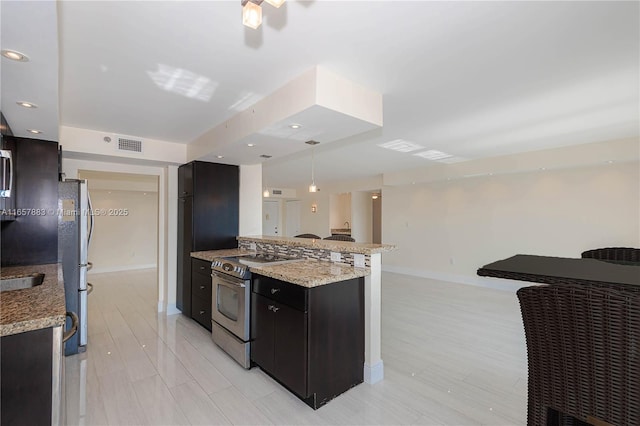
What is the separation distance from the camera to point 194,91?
260cm

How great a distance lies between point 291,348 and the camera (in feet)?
7.32

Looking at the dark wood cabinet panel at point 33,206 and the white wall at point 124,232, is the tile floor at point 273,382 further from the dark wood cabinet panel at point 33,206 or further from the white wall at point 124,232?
the white wall at point 124,232

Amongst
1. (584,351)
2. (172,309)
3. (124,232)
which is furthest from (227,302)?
(124,232)

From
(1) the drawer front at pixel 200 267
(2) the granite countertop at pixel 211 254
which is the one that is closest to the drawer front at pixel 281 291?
(2) the granite countertop at pixel 211 254

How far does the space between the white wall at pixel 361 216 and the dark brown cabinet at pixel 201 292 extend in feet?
18.6

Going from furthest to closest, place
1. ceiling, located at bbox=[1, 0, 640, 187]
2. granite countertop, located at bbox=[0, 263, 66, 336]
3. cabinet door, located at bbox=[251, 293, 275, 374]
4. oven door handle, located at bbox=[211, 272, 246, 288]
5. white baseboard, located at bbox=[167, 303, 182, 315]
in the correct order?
white baseboard, located at bbox=[167, 303, 182, 315] < oven door handle, located at bbox=[211, 272, 246, 288] < cabinet door, located at bbox=[251, 293, 275, 374] < ceiling, located at bbox=[1, 0, 640, 187] < granite countertop, located at bbox=[0, 263, 66, 336]

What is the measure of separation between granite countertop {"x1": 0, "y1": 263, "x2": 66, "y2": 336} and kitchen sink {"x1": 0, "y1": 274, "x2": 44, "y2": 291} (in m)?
0.28

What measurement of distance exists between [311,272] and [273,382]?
0.99m

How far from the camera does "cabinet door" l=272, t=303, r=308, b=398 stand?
213 centimetres

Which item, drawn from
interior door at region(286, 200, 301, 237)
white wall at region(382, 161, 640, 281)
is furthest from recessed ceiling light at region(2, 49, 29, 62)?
interior door at region(286, 200, 301, 237)

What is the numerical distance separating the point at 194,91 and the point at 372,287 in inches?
91.6

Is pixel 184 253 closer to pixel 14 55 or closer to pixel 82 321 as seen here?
pixel 82 321

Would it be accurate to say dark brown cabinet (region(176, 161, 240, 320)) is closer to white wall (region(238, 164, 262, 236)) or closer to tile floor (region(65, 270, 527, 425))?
white wall (region(238, 164, 262, 236))

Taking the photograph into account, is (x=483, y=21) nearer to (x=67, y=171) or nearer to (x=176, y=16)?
(x=176, y=16)
